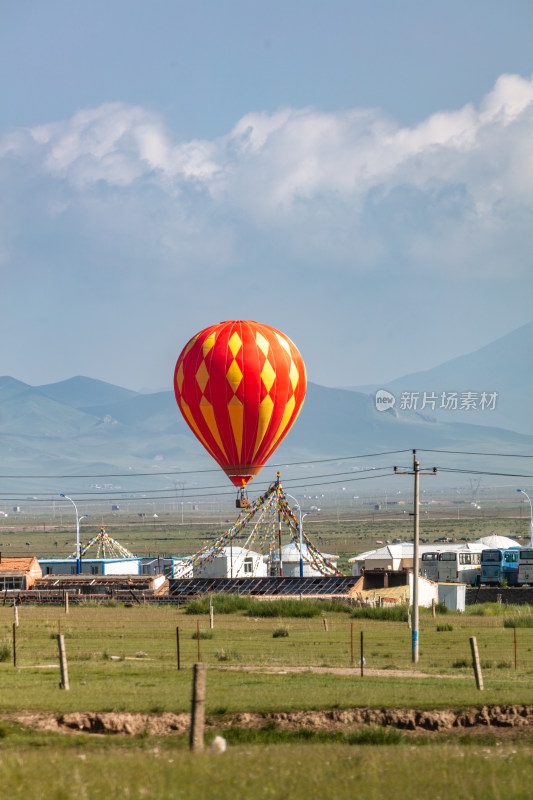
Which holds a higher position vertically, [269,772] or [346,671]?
[269,772]

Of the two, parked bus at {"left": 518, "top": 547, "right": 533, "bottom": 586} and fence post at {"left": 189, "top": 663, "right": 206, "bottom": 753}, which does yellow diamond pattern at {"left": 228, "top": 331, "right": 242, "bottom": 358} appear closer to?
parked bus at {"left": 518, "top": 547, "right": 533, "bottom": 586}

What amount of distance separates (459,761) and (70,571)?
81.2m

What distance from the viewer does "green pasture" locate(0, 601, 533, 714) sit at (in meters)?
26.7

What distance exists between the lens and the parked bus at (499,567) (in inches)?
3539

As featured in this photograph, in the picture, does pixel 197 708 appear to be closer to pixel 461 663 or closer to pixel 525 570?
pixel 461 663

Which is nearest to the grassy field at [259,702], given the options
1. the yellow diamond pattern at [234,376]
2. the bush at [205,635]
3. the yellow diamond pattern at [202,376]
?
the bush at [205,635]

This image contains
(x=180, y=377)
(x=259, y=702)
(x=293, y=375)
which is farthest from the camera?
(x=180, y=377)

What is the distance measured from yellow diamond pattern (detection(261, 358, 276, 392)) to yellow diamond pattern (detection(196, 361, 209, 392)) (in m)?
3.76

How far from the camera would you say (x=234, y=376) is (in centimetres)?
6900

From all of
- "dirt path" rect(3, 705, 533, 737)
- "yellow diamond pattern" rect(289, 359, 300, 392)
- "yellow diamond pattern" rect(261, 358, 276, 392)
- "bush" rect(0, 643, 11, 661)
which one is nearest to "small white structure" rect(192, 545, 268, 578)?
"yellow diamond pattern" rect(289, 359, 300, 392)

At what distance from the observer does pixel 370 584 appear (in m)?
70.8

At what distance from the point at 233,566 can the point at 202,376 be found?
26486 mm

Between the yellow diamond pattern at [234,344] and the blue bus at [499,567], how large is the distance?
109 ft

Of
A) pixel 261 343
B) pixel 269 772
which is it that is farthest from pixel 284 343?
pixel 269 772
